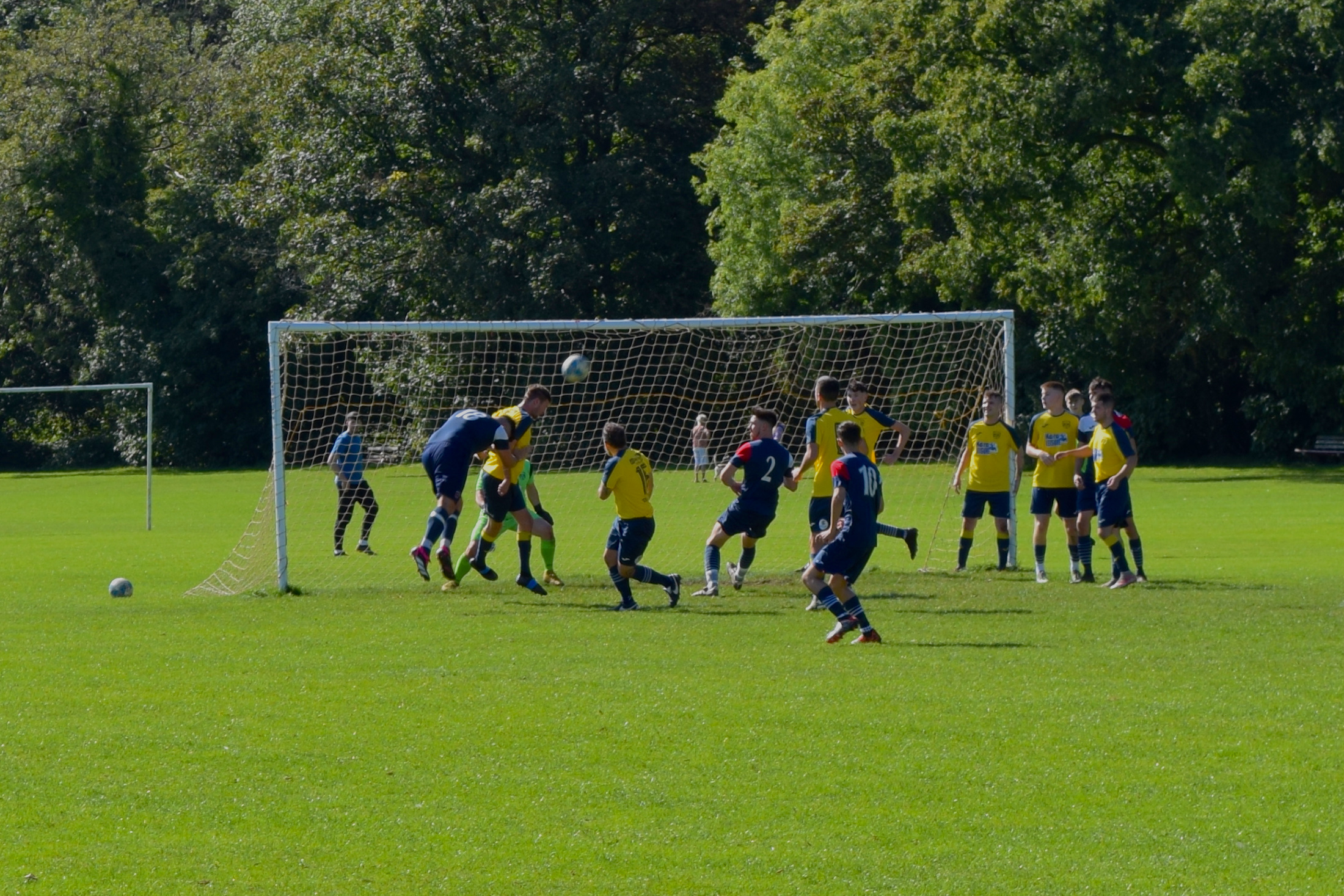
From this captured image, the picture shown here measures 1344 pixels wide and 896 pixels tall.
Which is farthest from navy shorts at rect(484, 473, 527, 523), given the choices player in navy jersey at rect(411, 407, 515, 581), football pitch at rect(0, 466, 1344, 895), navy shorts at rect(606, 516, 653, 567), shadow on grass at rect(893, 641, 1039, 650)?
shadow on grass at rect(893, 641, 1039, 650)

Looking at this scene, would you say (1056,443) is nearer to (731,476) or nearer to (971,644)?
(731,476)

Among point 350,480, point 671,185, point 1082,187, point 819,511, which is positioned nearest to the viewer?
point 819,511

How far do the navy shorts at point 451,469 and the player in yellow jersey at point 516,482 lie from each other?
1.02 ft

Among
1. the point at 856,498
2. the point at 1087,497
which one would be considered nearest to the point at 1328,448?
the point at 1087,497

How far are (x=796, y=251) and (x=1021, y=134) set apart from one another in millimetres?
9091

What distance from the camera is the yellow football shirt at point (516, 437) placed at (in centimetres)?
1477

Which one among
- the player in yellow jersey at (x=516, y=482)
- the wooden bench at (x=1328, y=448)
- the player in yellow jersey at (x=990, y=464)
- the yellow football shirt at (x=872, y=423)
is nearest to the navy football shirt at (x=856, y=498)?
the yellow football shirt at (x=872, y=423)

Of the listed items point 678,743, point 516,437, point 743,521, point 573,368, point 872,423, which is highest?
point 573,368

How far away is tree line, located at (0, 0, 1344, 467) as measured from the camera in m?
32.9

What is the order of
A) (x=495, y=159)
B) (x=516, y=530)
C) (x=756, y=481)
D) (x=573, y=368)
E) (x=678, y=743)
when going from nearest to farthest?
1. (x=678, y=743)
2. (x=756, y=481)
3. (x=516, y=530)
4. (x=573, y=368)
5. (x=495, y=159)

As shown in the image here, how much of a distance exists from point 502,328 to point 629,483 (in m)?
2.63

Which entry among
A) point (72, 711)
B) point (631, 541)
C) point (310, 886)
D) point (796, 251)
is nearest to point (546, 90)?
point (796, 251)

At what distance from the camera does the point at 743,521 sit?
14.3m

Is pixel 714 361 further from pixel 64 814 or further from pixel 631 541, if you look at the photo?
pixel 64 814
